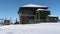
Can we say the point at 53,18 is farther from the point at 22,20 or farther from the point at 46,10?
the point at 22,20

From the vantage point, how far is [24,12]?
2114cm

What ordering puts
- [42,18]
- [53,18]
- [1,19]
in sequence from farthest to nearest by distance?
[53,18] < [42,18] < [1,19]

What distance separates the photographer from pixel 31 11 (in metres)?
21.2

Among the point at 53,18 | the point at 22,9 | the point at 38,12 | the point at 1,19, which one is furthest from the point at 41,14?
the point at 1,19

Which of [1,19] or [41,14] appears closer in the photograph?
[1,19]

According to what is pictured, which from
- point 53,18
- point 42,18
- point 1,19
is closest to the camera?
point 1,19

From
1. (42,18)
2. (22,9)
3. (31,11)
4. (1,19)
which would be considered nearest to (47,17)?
(42,18)

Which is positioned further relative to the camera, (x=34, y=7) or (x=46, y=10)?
(x=34, y=7)

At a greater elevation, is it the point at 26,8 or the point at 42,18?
the point at 26,8

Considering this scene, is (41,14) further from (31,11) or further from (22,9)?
(22,9)

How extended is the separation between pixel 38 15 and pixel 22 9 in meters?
3.31

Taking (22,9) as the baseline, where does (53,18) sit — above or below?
below

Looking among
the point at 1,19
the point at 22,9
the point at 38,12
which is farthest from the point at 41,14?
the point at 1,19

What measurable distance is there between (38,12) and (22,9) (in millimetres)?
3060
